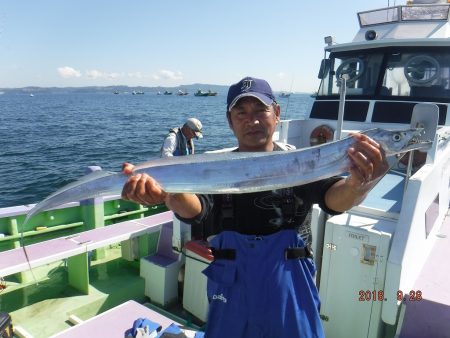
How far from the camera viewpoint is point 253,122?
246 centimetres

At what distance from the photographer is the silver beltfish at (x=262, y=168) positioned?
7.17 feet

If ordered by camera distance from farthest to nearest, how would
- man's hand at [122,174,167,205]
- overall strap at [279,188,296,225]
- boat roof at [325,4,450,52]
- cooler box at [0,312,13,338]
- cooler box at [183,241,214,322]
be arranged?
boat roof at [325,4,450,52]
cooler box at [183,241,214,322]
cooler box at [0,312,13,338]
overall strap at [279,188,296,225]
man's hand at [122,174,167,205]

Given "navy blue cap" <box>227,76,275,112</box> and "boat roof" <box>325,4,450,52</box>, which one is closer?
"navy blue cap" <box>227,76,275,112</box>

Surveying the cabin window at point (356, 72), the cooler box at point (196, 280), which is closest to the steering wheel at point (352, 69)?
the cabin window at point (356, 72)

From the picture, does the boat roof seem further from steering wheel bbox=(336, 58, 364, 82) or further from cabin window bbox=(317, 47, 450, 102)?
steering wheel bbox=(336, 58, 364, 82)

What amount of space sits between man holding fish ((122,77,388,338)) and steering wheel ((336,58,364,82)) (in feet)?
21.5

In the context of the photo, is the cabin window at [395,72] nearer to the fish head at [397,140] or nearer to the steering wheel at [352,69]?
the steering wheel at [352,69]

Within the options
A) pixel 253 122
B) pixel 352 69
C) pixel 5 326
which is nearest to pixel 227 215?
pixel 253 122

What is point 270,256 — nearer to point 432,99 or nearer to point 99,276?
point 99,276

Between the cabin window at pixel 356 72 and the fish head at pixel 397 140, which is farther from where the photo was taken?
the cabin window at pixel 356 72

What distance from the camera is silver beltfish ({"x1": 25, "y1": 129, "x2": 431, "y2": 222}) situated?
86.0 inches

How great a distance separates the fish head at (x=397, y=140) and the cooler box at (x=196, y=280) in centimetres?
315

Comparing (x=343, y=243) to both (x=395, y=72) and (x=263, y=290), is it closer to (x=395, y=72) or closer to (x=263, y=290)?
(x=263, y=290)

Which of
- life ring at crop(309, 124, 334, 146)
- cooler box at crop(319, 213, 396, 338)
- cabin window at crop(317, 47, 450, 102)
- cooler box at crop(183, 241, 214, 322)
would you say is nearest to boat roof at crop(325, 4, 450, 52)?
→ cabin window at crop(317, 47, 450, 102)
